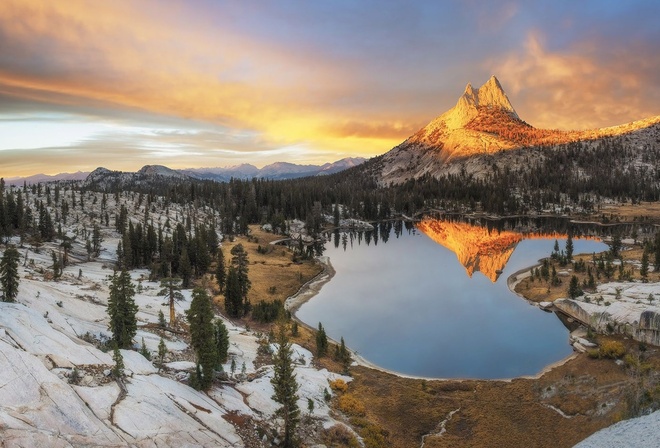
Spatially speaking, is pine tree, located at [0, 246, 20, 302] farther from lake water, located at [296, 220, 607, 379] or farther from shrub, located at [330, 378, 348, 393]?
lake water, located at [296, 220, 607, 379]

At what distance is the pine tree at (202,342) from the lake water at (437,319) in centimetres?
2963

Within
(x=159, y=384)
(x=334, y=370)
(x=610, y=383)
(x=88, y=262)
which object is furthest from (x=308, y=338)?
(x=88, y=262)

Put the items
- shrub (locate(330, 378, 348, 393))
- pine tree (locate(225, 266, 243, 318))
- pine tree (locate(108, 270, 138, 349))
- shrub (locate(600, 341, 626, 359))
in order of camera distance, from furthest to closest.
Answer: pine tree (locate(225, 266, 243, 318)) → shrub (locate(600, 341, 626, 359)) → shrub (locate(330, 378, 348, 393)) → pine tree (locate(108, 270, 138, 349))

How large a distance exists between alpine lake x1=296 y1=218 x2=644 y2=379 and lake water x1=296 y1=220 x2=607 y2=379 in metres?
0.17

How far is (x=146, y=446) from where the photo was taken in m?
25.9

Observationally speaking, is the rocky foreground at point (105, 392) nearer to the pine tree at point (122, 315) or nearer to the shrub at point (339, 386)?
the shrub at point (339, 386)

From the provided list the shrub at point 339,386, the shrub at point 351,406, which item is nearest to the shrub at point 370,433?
the shrub at point 351,406

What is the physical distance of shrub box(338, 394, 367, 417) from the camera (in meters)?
41.5

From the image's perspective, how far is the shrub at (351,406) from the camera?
4147cm

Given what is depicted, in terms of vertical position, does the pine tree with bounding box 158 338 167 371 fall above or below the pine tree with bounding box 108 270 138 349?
below

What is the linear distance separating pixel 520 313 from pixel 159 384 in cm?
6860

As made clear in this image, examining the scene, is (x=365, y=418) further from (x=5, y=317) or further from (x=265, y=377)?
(x=5, y=317)

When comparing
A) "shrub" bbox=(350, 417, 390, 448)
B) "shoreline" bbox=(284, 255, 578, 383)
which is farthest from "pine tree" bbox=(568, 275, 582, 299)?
"shrub" bbox=(350, 417, 390, 448)

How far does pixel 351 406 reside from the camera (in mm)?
42281
